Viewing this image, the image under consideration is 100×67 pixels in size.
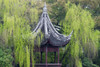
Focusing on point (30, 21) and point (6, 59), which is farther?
point (30, 21)

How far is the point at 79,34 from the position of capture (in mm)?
13383

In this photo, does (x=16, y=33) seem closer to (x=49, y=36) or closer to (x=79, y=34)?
(x=49, y=36)

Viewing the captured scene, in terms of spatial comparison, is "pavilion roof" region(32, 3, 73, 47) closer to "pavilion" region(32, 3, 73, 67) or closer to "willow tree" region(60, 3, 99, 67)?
"pavilion" region(32, 3, 73, 67)

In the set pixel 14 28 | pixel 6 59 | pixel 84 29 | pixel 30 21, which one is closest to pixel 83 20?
pixel 84 29

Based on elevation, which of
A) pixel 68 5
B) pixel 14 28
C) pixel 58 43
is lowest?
pixel 58 43

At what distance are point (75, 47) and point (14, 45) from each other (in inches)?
145

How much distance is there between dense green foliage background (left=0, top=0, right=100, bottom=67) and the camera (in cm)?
1126

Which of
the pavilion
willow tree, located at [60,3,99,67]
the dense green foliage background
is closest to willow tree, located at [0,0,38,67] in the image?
the dense green foliage background

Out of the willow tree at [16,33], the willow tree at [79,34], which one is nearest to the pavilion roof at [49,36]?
the willow tree at [16,33]

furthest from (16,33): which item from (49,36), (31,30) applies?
(31,30)

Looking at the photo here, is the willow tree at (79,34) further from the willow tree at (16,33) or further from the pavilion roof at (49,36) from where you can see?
the willow tree at (16,33)

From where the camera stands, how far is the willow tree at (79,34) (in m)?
13.2

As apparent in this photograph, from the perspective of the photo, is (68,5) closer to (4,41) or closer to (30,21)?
(30,21)

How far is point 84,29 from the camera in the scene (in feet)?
43.8
